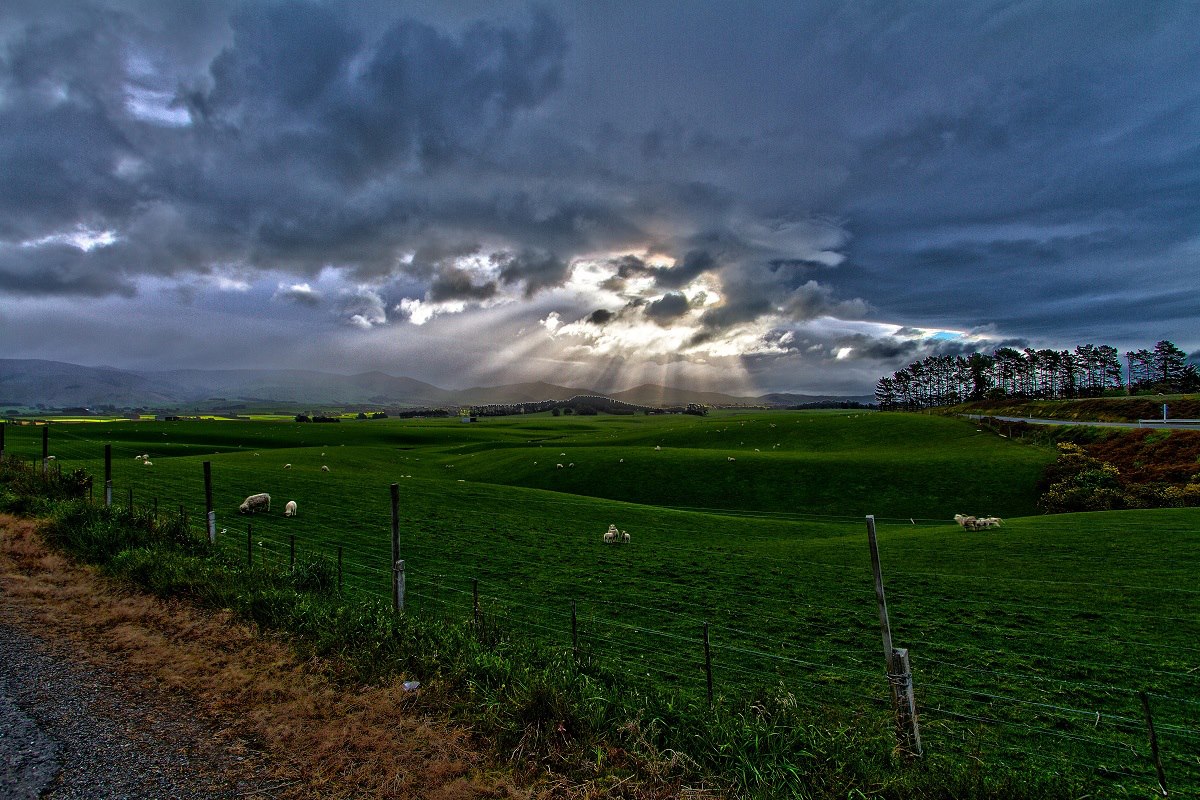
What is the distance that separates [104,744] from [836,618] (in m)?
13.2

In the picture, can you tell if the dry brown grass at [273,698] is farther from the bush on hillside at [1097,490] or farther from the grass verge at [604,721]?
the bush on hillside at [1097,490]

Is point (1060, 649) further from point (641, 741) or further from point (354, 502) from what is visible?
point (354, 502)

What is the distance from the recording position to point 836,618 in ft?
41.0

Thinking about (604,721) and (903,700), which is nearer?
(903,700)

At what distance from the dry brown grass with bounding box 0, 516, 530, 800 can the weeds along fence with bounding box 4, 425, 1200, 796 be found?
2.35 metres

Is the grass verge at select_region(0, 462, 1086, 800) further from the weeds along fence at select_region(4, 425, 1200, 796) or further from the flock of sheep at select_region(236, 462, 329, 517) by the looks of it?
the flock of sheep at select_region(236, 462, 329, 517)

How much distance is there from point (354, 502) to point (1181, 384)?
594ft

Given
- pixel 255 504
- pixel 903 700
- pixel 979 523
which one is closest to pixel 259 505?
pixel 255 504

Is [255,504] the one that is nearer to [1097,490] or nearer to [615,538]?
[615,538]

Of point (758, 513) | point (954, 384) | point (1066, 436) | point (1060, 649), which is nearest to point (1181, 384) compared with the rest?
point (954, 384)

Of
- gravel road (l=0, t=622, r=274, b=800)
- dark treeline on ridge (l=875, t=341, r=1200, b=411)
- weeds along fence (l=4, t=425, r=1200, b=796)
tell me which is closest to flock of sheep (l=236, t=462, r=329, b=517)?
weeds along fence (l=4, t=425, r=1200, b=796)

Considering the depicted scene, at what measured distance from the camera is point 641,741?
564 cm

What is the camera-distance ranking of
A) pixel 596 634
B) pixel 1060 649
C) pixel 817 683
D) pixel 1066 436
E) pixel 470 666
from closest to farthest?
1. pixel 470 666
2. pixel 817 683
3. pixel 1060 649
4. pixel 596 634
5. pixel 1066 436

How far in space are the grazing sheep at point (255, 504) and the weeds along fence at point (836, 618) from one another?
0.41 metres
